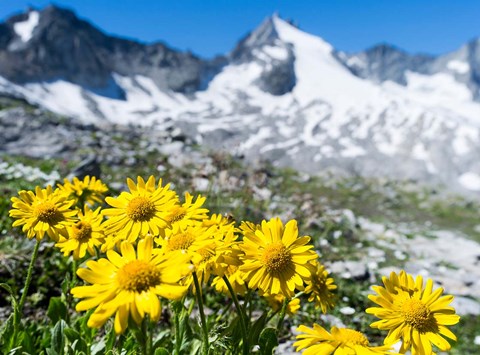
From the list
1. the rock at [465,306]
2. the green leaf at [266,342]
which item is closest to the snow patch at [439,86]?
the rock at [465,306]

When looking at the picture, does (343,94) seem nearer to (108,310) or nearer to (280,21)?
(280,21)

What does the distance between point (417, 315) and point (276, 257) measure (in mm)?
650

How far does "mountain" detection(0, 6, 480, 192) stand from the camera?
66.1 metres

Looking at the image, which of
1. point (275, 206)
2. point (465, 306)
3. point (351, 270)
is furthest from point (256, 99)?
point (351, 270)

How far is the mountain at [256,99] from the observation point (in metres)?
66.1

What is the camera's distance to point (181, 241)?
1859 mm

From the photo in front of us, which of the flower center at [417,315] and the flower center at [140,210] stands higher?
the flower center at [140,210]

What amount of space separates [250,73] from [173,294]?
381 ft

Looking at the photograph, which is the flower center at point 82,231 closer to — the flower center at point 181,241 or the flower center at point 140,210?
the flower center at point 140,210

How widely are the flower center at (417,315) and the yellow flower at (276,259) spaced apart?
0.44 metres

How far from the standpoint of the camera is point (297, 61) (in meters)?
121

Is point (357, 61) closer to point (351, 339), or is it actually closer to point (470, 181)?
point (470, 181)

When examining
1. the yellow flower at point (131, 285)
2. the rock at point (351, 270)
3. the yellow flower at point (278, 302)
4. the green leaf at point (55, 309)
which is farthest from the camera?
the rock at point (351, 270)

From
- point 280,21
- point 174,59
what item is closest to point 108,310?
point 174,59
